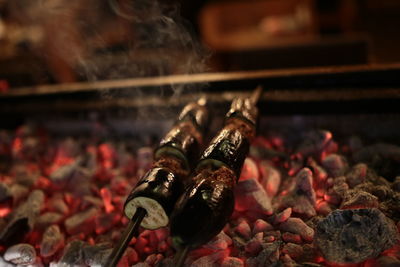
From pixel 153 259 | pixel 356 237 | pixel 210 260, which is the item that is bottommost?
pixel 153 259

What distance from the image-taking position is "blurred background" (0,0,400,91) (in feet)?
15.6


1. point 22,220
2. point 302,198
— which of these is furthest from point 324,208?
point 22,220

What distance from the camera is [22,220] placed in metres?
2.52

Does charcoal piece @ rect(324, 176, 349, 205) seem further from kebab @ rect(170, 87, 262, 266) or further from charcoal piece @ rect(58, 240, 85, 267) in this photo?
charcoal piece @ rect(58, 240, 85, 267)

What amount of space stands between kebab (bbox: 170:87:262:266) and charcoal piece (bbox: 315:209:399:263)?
53 cm

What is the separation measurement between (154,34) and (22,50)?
15.8 ft

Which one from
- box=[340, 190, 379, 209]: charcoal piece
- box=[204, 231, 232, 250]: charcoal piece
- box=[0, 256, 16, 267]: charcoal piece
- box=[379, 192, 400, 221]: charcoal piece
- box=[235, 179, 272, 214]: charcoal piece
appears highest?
box=[340, 190, 379, 209]: charcoal piece

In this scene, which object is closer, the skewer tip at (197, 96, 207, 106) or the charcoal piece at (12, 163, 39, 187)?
the skewer tip at (197, 96, 207, 106)

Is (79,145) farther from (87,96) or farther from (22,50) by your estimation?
(22,50)

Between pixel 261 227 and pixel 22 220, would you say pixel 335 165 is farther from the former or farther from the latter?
pixel 22 220

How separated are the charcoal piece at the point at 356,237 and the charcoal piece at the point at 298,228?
144mm

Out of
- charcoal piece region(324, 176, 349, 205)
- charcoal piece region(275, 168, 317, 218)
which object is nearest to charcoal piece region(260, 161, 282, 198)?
charcoal piece region(275, 168, 317, 218)

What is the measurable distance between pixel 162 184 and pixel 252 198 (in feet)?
2.23

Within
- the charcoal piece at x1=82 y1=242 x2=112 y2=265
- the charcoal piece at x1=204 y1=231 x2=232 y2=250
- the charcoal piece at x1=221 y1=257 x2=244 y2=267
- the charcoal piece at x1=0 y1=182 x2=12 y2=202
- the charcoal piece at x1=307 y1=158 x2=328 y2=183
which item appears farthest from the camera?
the charcoal piece at x1=0 y1=182 x2=12 y2=202
